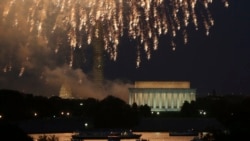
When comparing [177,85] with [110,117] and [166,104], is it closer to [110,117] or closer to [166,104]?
[166,104]

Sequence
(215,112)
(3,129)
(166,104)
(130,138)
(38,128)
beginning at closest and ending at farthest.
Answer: (3,129)
(130,138)
(38,128)
(215,112)
(166,104)

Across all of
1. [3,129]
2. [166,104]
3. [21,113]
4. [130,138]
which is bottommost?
[3,129]

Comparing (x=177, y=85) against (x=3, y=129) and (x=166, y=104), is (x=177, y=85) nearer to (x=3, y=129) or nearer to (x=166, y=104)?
(x=166, y=104)

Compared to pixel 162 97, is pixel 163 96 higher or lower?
higher

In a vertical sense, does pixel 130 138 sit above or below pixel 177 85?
below

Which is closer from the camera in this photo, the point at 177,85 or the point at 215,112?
the point at 215,112

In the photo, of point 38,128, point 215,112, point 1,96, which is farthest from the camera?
point 215,112

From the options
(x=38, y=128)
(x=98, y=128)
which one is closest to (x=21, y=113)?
(x=38, y=128)
